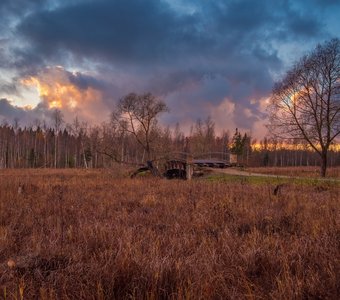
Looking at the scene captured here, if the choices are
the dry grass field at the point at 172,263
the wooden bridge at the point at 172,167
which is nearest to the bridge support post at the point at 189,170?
the wooden bridge at the point at 172,167

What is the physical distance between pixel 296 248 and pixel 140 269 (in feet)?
7.60

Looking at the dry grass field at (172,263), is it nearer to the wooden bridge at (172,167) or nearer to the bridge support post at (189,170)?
the bridge support post at (189,170)

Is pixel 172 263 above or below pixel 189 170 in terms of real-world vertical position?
below

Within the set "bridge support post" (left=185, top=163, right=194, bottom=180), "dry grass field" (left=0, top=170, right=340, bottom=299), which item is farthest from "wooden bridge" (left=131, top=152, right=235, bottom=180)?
"dry grass field" (left=0, top=170, right=340, bottom=299)

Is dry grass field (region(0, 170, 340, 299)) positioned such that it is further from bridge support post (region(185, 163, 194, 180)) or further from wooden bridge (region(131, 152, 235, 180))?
wooden bridge (region(131, 152, 235, 180))

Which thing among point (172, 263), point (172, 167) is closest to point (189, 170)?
point (172, 167)

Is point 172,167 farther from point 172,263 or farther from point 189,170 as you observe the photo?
point 172,263

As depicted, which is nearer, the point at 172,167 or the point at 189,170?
the point at 189,170

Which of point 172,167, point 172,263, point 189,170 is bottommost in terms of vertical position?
point 172,263

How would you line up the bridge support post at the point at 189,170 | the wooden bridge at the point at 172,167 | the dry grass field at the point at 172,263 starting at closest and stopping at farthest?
1. the dry grass field at the point at 172,263
2. the bridge support post at the point at 189,170
3. the wooden bridge at the point at 172,167

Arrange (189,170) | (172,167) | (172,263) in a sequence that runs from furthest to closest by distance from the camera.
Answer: (172,167) → (189,170) → (172,263)

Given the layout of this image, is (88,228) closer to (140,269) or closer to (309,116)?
(140,269)

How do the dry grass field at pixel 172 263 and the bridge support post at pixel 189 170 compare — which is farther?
the bridge support post at pixel 189 170

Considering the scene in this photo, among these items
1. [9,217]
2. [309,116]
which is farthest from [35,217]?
[309,116]
